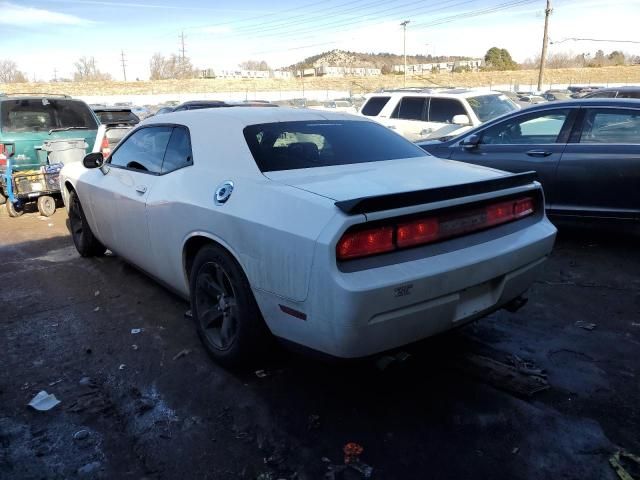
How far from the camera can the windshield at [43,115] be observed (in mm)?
8414

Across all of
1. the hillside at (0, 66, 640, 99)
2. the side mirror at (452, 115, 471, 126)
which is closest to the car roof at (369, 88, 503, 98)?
the side mirror at (452, 115, 471, 126)

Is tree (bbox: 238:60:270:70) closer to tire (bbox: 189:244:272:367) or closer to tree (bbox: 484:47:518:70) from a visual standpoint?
tree (bbox: 484:47:518:70)

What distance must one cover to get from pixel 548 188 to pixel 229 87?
57065mm

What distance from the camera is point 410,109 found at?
34.8ft

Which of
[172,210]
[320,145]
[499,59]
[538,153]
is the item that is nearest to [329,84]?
[499,59]

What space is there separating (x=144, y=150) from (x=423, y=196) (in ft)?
8.69

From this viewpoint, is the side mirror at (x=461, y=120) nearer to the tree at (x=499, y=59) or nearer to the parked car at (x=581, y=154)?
the parked car at (x=581, y=154)

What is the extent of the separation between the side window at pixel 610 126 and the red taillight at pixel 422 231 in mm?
3119

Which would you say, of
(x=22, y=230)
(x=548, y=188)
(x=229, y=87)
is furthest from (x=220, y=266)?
(x=229, y=87)

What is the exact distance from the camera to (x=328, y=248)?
234 cm

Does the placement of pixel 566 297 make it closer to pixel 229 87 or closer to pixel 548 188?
pixel 548 188

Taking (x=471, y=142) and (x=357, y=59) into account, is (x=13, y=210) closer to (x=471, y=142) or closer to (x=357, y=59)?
(x=471, y=142)

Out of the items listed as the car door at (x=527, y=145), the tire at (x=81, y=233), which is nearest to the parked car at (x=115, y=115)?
the tire at (x=81, y=233)

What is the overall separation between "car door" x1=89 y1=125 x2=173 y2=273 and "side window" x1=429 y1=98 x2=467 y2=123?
6.98 meters
